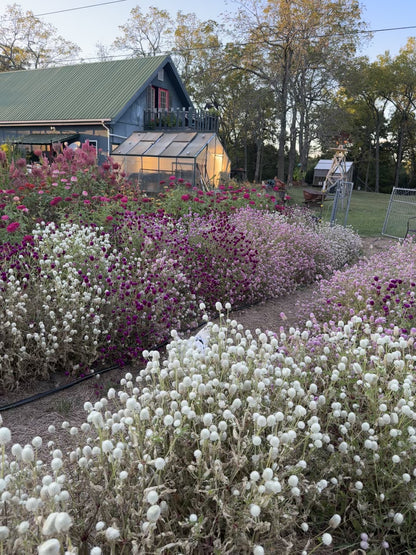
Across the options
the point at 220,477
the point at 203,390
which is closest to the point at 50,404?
the point at 203,390

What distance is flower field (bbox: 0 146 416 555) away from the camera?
5.37 ft

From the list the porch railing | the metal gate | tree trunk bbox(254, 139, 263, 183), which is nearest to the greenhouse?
the porch railing

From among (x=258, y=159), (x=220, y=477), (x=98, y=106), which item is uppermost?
(x=98, y=106)

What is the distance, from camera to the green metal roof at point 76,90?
19.3 m

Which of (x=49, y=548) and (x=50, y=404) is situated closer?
(x=49, y=548)

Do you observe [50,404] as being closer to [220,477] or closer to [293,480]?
[220,477]

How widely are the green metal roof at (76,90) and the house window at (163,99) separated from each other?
4.60 feet

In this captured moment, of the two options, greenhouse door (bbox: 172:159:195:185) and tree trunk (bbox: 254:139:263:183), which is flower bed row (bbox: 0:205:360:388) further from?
tree trunk (bbox: 254:139:263:183)

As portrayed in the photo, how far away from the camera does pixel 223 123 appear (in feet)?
116

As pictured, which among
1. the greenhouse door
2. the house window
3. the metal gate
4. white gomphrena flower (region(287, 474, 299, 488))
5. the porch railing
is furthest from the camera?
the house window

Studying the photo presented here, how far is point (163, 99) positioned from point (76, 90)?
455 cm

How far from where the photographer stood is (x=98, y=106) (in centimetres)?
1923

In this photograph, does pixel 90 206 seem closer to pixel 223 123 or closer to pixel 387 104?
pixel 223 123

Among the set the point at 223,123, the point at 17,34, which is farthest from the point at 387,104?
the point at 17,34
